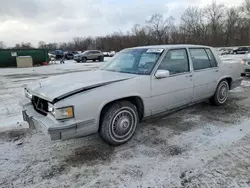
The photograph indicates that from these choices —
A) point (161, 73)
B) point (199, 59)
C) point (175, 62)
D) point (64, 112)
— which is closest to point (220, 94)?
point (199, 59)

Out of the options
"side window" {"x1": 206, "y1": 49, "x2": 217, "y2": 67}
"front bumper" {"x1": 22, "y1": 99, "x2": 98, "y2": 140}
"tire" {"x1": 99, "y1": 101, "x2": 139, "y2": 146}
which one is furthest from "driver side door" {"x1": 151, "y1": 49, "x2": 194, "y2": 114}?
"front bumper" {"x1": 22, "y1": 99, "x2": 98, "y2": 140}

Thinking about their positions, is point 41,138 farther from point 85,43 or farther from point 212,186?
point 85,43

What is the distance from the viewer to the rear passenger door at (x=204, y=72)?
13.8ft

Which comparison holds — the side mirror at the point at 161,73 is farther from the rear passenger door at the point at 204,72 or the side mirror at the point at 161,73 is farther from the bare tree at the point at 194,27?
the bare tree at the point at 194,27

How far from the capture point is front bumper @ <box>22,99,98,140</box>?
2574 mm

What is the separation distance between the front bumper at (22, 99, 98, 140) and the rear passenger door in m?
2.46

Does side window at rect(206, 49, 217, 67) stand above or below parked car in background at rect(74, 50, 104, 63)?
below

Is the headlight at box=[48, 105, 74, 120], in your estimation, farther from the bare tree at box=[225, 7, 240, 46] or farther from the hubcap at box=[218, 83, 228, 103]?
the bare tree at box=[225, 7, 240, 46]

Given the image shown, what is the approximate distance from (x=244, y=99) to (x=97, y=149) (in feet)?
15.0

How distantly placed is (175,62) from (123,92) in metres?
1.38

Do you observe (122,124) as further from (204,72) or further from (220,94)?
(220,94)

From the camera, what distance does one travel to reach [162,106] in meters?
3.64

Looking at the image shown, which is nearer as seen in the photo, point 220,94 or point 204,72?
point 204,72

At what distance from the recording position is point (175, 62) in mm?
3842
